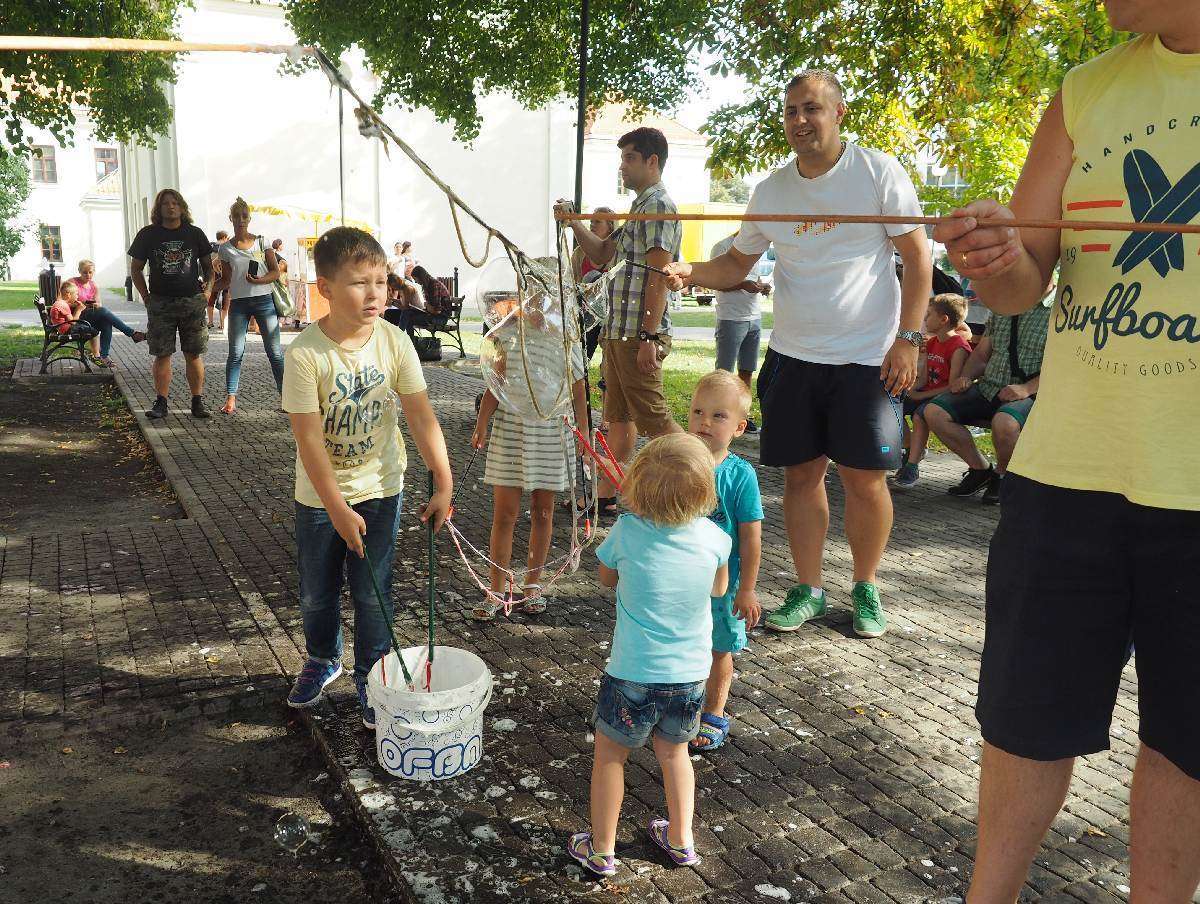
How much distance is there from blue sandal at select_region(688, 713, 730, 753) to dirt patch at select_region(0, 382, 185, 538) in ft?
14.0

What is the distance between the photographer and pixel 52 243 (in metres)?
44.4

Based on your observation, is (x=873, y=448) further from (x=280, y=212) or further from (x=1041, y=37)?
(x=280, y=212)

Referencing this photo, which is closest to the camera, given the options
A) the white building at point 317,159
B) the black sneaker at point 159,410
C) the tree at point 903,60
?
the tree at point 903,60

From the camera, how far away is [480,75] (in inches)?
448

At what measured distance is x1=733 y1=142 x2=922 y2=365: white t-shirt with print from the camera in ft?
11.9

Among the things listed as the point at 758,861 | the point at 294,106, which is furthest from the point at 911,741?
the point at 294,106

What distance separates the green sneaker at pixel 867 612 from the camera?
13.3 ft

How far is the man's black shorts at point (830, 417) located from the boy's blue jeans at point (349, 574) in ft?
5.26

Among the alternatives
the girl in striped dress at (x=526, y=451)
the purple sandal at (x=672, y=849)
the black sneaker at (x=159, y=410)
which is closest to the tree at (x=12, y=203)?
the black sneaker at (x=159, y=410)

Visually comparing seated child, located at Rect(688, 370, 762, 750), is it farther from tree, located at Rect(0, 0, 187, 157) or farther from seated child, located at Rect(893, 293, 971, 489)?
tree, located at Rect(0, 0, 187, 157)

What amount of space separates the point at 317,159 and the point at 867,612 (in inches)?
933

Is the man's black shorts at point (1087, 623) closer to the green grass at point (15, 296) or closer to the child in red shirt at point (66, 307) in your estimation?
the child in red shirt at point (66, 307)

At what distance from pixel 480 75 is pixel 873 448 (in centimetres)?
920

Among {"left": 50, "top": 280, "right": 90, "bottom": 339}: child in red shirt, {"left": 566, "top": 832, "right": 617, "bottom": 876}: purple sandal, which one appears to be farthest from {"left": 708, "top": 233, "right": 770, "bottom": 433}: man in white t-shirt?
{"left": 50, "top": 280, "right": 90, "bottom": 339}: child in red shirt
